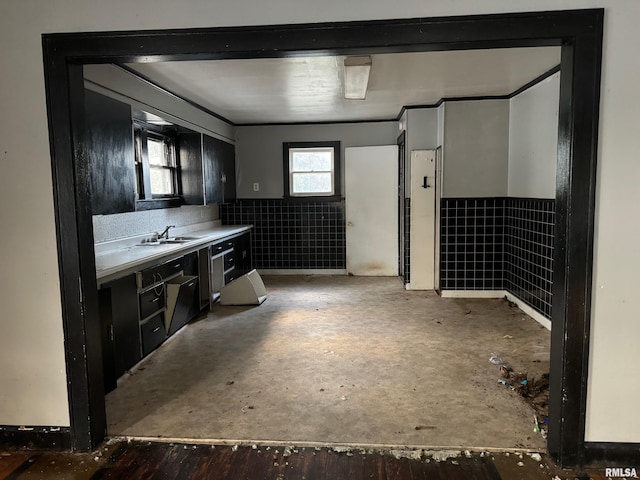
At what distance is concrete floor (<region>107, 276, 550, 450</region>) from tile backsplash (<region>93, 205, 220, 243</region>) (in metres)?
1.07

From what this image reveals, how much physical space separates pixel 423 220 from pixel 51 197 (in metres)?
4.37

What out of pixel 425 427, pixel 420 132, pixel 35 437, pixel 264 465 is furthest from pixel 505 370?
pixel 420 132

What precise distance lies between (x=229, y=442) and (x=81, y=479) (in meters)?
0.69

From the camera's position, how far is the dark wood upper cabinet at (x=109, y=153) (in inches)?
120

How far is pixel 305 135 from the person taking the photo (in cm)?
688

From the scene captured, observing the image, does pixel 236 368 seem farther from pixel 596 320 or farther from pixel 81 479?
pixel 596 320

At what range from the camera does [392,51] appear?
6.86 feet

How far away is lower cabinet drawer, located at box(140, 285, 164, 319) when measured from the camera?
11.2 feet

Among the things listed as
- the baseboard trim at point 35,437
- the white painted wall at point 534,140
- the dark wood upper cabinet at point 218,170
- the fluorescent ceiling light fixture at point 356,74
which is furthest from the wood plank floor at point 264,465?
the dark wood upper cabinet at point 218,170

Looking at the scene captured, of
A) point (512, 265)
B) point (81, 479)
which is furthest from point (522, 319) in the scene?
point (81, 479)

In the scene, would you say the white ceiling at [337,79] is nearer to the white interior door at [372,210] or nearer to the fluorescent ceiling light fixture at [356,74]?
the fluorescent ceiling light fixture at [356,74]

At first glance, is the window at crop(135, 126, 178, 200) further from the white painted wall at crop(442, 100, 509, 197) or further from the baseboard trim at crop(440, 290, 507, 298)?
the baseboard trim at crop(440, 290, 507, 298)

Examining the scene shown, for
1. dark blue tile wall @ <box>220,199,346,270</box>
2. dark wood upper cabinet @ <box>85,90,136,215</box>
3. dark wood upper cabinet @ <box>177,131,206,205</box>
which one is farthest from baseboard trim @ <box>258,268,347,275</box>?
dark wood upper cabinet @ <box>85,90,136,215</box>

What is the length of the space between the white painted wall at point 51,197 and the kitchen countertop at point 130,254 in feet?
1.80
